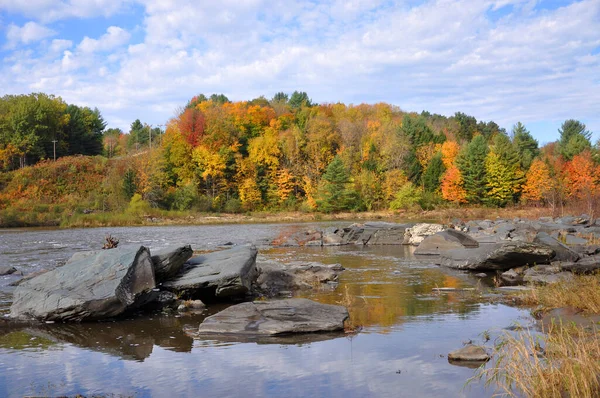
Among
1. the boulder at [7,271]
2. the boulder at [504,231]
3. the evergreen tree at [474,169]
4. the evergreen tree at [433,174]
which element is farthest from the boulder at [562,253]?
the evergreen tree at [433,174]

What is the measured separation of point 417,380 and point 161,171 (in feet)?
229

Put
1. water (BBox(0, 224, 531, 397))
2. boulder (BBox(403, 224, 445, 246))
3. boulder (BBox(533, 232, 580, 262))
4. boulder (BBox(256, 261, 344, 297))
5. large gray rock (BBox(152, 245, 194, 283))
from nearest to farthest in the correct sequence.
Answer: water (BBox(0, 224, 531, 397))
large gray rock (BBox(152, 245, 194, 283))
boulder (BBox(256, 261, 344, 297))
boulder (BBox(533, 232, 580, 262))
boulder (BBox(403, 224, 445, 246))

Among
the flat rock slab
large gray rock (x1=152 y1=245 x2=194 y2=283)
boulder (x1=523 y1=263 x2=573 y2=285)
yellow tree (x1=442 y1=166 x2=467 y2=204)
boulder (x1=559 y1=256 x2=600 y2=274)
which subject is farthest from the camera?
yellow tree (x1=442 y1=166 x2=467 y2=204)

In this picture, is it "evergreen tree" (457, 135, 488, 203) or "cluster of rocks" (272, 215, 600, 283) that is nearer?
"cluster of rocks" (272, 215, 600, 283)

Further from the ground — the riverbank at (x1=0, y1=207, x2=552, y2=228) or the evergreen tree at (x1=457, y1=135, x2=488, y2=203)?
the evergreen tree at (x1=457, y1=135, x2=488, y2=203)

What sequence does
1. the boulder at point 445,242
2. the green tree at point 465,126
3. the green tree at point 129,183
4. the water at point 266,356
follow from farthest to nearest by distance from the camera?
the green tree at point 465,126
the green tree at point 129,183
the boulder at point 445,242
the water at point 266,356

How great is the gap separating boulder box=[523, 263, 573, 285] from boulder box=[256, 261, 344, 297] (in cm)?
527

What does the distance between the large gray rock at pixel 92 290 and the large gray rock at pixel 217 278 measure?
35.1 inches

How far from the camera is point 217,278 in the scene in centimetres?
1155

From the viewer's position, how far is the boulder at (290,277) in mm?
→ 13591

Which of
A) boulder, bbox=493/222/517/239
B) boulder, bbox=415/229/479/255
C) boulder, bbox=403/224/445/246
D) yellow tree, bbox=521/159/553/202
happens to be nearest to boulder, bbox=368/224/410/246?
boulder, bbox=403/224/445/246

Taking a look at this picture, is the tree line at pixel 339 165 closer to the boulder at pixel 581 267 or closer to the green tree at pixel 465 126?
the green tree at pixel 465 126

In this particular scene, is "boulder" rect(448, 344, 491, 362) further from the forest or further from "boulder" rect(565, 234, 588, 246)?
the forest

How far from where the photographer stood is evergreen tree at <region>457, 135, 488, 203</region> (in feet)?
219
